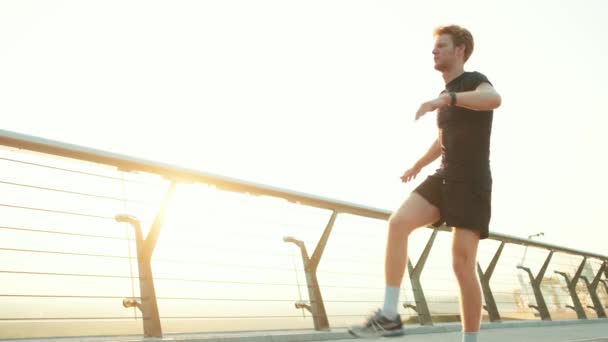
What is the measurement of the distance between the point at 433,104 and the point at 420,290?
3.37 metres

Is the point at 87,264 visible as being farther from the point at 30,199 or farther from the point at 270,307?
the point at 270,307

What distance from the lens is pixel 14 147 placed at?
2.59m

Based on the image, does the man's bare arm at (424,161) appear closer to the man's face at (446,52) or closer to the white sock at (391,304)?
the man's face at (446,52)

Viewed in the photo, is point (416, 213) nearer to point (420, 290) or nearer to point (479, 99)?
point (479, 99)

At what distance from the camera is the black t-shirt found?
243 cm

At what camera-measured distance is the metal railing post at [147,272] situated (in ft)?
9.50

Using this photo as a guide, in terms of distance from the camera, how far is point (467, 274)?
244cm

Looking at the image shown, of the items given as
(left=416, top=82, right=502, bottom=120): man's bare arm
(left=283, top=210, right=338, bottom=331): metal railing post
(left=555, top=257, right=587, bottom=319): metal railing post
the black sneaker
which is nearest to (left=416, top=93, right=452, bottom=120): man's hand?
(left=416, top=82, right=502, bottom=120): man's bare arm

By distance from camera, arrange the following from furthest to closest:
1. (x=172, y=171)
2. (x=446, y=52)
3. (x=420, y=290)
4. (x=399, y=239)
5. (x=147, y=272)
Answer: (x=420, y=290), (x=172, y=171), (x=147, y=272), (x=446, y=52), (x=399, y=239)

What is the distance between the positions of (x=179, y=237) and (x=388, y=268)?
172cm

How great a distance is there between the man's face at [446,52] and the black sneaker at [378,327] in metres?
1.24

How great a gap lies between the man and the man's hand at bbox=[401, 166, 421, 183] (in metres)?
0.40

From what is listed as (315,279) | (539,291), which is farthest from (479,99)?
(539,291)

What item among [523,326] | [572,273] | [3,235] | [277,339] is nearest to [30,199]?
[3,235]
